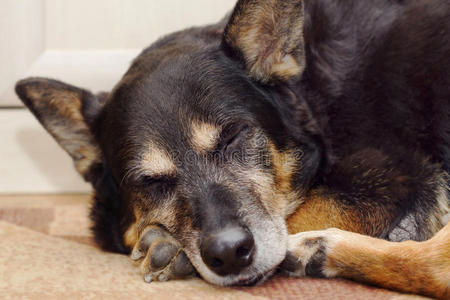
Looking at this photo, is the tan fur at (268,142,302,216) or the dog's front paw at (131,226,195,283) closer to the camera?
the dog's front paw at (131,226,195,283)

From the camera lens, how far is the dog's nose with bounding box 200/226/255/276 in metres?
1.68

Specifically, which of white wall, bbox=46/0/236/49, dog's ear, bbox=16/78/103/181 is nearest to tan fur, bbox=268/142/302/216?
dog's ear, bbox=16/78/103/181

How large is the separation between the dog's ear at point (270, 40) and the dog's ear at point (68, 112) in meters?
0.64

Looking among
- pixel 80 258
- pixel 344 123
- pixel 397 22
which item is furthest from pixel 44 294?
pixel 397 22

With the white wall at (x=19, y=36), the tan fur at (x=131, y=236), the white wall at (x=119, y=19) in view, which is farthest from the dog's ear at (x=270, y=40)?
the white wall at (x=19, y=36)

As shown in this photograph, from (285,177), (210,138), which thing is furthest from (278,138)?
(210,138)

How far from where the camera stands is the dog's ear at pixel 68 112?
2.31m

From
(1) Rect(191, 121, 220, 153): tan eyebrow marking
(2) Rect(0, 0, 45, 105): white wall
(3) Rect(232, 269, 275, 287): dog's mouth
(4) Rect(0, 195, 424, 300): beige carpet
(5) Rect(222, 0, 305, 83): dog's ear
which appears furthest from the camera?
(2) Rect(0, 0, 45, 105): white wall

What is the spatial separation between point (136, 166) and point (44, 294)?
23.3 inches

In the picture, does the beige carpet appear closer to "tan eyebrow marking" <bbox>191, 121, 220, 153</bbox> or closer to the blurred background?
"tan eyebrow marking" <bbox>191, 121, 220, 153</bbox>

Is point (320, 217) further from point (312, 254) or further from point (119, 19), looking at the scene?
point (119, 19)

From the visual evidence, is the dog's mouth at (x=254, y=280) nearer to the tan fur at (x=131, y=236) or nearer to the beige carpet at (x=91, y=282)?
the beige carpet at (x=91, y=282)

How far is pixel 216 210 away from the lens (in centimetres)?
180

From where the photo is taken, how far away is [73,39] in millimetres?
3197
